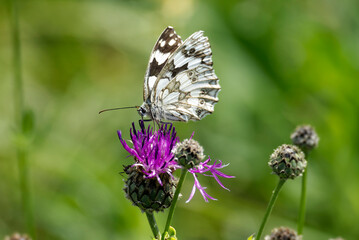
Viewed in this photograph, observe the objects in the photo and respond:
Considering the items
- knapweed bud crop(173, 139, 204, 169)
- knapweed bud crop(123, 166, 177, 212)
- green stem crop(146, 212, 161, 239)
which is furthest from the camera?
knapweed bud crop(123, 166, 177, 212)

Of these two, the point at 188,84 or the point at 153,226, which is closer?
the point at 153,226

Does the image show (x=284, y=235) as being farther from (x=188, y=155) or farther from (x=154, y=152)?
(x=154, y=152)

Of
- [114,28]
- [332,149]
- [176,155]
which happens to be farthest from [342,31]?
[176,155]

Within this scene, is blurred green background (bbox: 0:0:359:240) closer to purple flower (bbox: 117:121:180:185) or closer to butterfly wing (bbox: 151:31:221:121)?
butterfly wing (bbox: 151:31:221:121)

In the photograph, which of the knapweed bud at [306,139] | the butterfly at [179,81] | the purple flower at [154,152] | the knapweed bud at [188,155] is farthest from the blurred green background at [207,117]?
the knapweed bud at [188,155]

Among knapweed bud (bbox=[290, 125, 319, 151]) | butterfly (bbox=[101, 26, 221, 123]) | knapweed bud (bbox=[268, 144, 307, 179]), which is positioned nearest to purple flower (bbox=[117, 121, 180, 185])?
butterfly (bbox=[101, 26, 221, 123])

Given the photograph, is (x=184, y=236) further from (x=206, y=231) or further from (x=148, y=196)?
(x=148, y=196)

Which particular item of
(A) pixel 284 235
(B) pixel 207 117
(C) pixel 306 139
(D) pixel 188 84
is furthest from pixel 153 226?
(B) pixel 207 117

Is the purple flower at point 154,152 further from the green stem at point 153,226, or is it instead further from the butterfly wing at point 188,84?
the butterfly wing at point 188,84
